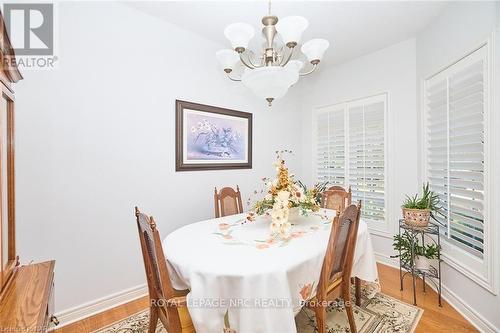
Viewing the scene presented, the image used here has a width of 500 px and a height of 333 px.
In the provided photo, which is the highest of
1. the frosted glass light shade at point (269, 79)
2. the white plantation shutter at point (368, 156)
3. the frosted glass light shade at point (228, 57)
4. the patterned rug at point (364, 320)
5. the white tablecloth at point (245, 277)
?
the frosted glass light shade at point (228, 57)

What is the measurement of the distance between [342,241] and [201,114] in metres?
2.00

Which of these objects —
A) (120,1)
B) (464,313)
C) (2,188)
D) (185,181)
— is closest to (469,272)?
(464,313)

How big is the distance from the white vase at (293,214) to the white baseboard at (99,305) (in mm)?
1603

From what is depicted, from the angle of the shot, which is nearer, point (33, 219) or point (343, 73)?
point (33, 219)

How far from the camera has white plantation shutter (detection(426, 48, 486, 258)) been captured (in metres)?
1.97

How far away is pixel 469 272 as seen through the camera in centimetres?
202

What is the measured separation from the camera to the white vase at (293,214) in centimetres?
205

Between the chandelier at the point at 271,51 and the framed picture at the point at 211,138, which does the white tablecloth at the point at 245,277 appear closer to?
the chandelier at the point at 271,51

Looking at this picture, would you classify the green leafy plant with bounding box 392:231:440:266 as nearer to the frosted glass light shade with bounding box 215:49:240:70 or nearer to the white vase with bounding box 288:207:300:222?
the white vase with bounding box 288:207:300:222

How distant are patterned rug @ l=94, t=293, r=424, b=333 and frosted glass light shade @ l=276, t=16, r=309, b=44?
2127mm

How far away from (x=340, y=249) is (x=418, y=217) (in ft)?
3.97

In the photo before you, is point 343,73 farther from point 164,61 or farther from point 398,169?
point 164,61

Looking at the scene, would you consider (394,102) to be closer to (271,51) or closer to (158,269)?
(271,51)

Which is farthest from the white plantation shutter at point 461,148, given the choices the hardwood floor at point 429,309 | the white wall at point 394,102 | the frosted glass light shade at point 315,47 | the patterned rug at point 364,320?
the frosted glass light shade at point 315,47
